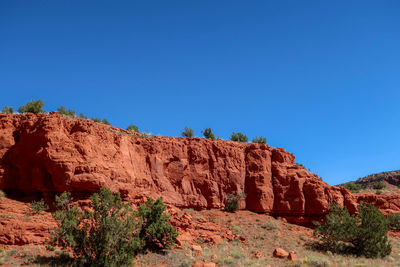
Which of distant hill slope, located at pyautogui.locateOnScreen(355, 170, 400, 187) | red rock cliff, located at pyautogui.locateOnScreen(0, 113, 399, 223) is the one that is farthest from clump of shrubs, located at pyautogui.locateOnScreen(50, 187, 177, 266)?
distant hill slope, located at pyautogui.locateOnScreen(355, 170, 400, 187)

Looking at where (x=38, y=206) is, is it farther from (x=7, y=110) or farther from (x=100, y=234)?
(x=7, y=110)

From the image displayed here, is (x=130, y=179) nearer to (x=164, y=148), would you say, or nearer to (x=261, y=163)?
(x=164, y=148)

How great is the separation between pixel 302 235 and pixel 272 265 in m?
9.03

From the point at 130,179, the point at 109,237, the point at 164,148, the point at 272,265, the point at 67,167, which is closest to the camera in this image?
the point at 109,237

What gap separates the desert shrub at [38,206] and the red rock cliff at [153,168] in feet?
3.37

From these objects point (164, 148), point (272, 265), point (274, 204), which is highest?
point (164, 148)

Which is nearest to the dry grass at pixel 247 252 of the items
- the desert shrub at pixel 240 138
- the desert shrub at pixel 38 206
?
the desert shrub at pixel 38 206

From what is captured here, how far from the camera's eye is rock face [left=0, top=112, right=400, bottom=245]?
1959 cm

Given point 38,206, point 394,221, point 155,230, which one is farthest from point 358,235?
point 38,206

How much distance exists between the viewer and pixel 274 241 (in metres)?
22.3

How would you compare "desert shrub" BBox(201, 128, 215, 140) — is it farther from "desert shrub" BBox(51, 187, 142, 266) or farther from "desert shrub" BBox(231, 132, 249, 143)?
"desert shrub" BBox(51, 187, 142, 266)

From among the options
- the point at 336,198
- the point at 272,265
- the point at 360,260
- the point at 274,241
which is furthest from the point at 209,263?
the point at 336,198

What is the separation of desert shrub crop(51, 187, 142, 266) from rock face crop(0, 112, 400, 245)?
4562 millimetres

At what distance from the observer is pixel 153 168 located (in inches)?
984
